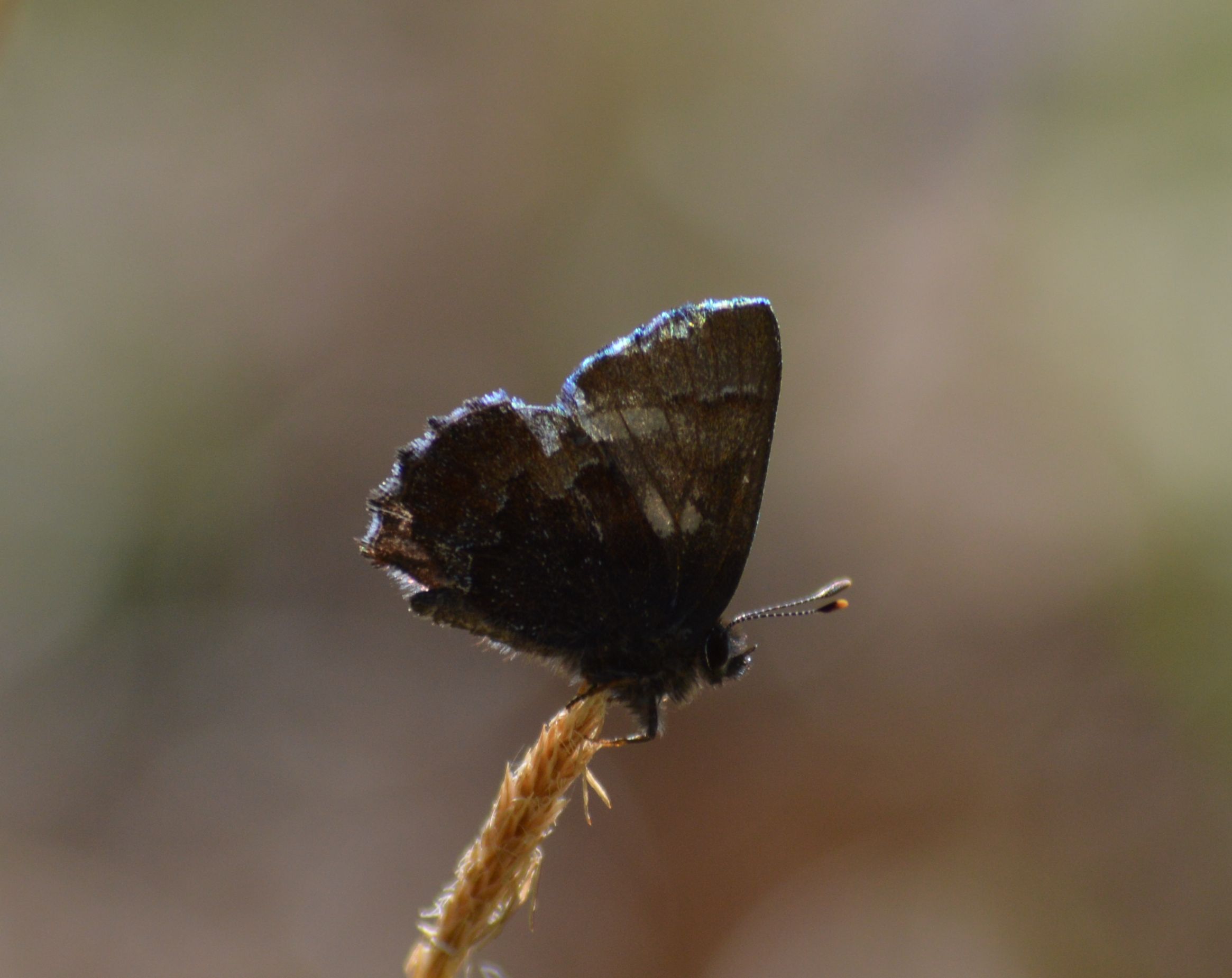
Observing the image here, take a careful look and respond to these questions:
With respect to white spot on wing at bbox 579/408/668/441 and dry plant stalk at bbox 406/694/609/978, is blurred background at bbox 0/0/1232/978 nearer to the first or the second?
white spot on wing at bbox 579/408/668/441

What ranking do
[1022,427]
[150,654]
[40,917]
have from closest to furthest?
[40,917] < [150,654] < [1022,427]

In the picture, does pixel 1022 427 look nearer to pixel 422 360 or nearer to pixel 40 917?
pixel 422 360

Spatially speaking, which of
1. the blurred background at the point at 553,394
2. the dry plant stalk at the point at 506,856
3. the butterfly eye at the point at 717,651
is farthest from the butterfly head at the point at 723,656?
the blurred background at the point at 553,394

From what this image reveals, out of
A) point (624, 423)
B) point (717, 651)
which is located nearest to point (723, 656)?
point (717, 651)

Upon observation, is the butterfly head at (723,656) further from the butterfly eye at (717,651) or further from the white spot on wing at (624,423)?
the white spot on wing at (624,423)

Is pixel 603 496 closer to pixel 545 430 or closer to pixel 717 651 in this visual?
pixel 545 430

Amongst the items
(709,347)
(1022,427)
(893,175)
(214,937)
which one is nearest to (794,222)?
(893,175)
